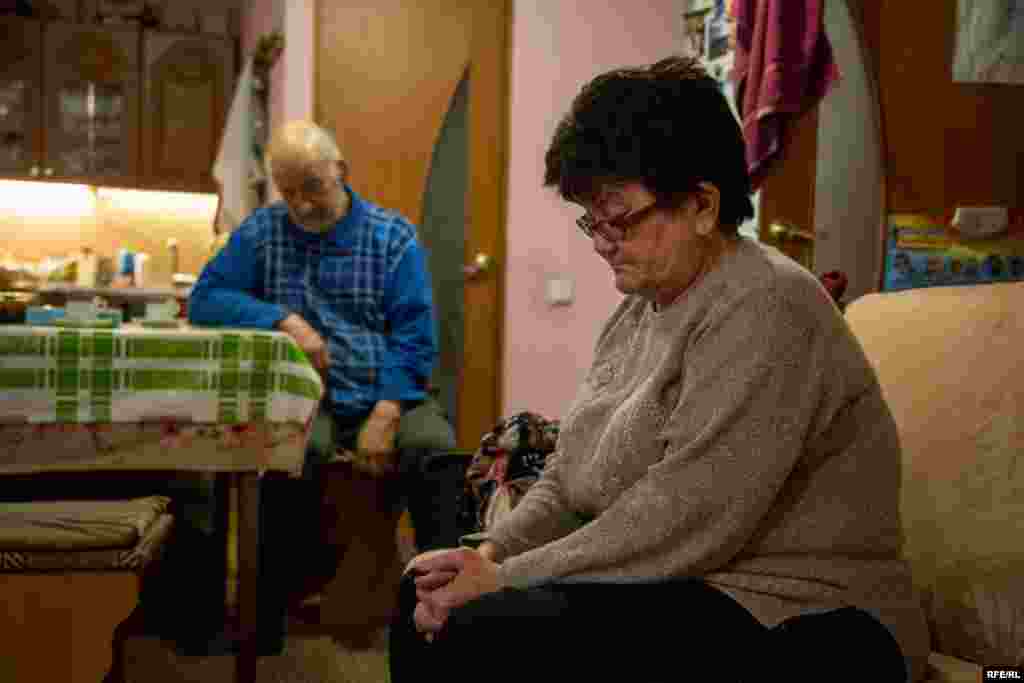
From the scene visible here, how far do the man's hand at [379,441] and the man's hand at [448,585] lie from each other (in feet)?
4.19

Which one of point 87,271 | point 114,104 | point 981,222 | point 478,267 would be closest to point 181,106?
point 114,104

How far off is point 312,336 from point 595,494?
1393mm

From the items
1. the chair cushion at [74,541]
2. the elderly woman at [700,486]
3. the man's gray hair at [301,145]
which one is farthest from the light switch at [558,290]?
the elderly woman at [700,486]

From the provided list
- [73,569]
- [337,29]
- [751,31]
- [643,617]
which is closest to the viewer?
[643,617]

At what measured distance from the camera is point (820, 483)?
3.38 ft

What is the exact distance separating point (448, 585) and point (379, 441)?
1358 mm

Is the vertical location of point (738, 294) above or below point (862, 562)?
above

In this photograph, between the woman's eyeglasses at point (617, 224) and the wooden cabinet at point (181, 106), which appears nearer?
the woman's eyeglasses at point (617, 224)

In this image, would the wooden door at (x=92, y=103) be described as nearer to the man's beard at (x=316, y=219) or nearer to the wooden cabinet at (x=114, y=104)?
the wooden cabinet at (x=114, y=104)

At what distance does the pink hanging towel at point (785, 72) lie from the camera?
1945 millimetres

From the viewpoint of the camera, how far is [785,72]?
196cm

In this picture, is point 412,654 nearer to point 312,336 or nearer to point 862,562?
point 862,562

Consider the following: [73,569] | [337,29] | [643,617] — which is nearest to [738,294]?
[643,617]

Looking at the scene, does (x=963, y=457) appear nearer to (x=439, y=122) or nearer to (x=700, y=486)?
(x=700, y=486)
